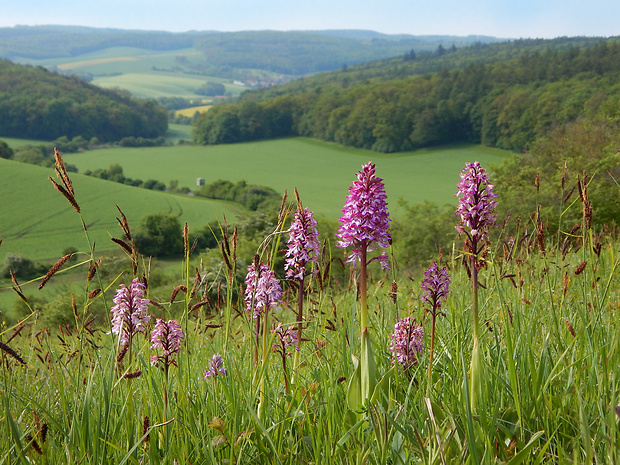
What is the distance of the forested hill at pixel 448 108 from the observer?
104 metres

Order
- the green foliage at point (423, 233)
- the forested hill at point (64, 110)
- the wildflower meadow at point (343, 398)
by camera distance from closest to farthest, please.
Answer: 1. the wildflower meadow at point (343, 398)
2. the green foliage at point (423, 233)
3. the forested hill at point (64, 110)

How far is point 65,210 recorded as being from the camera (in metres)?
75.8

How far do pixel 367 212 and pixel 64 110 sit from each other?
162 meters

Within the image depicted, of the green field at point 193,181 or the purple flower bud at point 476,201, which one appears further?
the green field at point 193,181

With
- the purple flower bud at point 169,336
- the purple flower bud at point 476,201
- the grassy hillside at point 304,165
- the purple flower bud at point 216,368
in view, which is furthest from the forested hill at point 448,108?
the purple flower bud at point 169,336

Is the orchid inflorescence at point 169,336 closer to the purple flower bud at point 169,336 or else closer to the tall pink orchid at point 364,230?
the purple flower bud at point 169,336

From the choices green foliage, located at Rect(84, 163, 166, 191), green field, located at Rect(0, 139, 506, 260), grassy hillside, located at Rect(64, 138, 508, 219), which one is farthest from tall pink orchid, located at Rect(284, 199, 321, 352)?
green foliage, located at Rect(84, 163, 166, 191)

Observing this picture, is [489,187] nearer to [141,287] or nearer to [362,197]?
[362,197]

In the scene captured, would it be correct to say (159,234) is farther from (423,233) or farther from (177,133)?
(177,133)

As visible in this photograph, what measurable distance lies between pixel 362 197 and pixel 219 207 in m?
81.5

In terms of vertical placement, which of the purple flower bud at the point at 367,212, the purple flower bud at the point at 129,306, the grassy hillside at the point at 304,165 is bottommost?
the grassy hillside at the point at 304,165

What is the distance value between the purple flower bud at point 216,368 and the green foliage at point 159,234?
217 ft

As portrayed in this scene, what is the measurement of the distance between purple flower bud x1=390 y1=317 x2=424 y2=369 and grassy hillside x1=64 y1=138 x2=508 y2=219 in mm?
73778

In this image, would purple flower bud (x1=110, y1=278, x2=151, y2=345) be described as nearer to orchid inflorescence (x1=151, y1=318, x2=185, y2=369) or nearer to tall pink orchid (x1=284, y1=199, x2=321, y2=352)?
orchid inflorescence (x1=151, y1=318, x2=185, y2=369)
